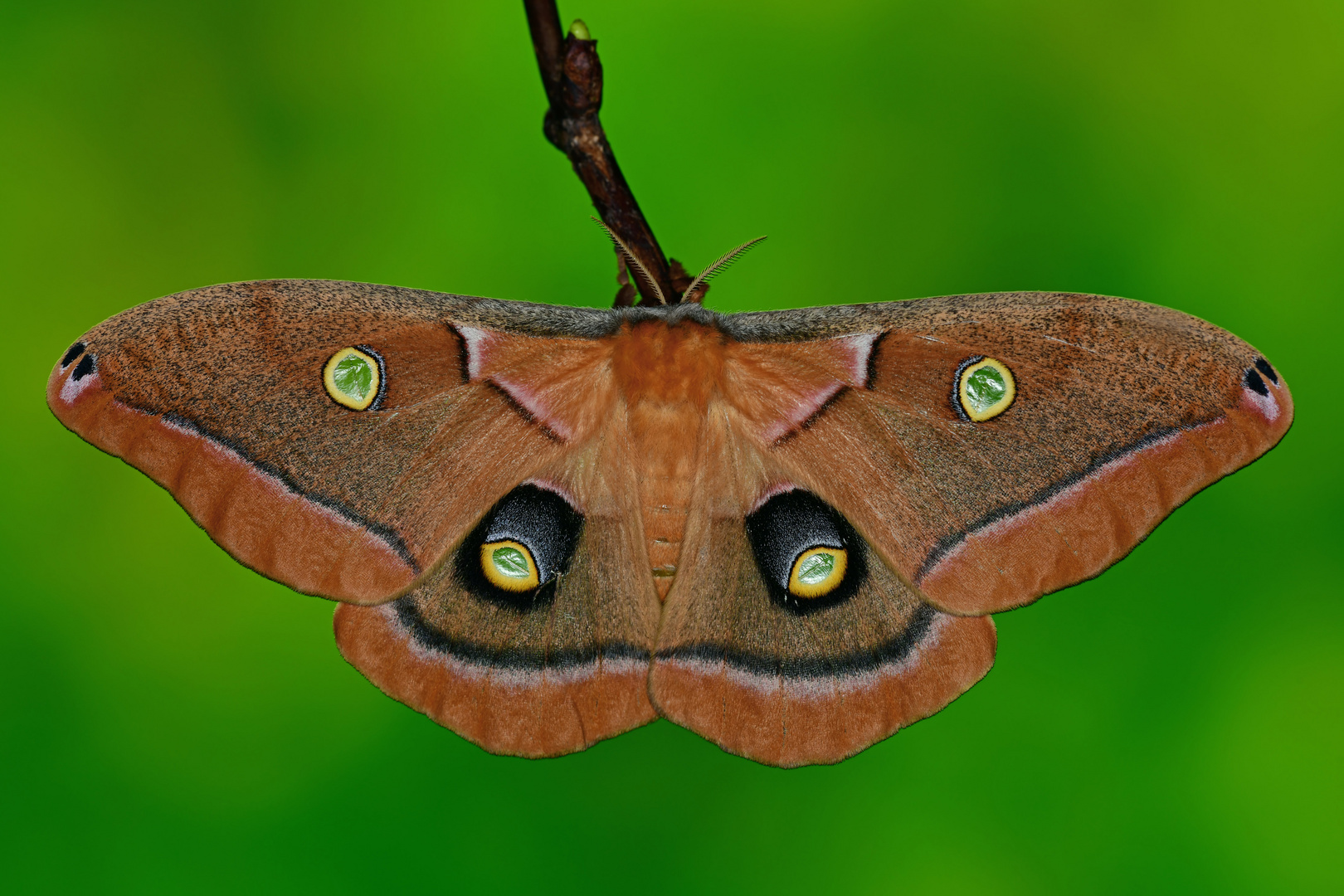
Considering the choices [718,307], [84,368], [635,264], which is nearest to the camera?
[84,368]

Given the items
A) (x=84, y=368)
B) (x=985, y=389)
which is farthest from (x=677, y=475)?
(x=84, y=368)

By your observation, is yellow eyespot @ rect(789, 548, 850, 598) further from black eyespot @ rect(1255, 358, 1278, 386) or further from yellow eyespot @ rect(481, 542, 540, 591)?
black eyespot @ rect(1255, 358, 1278, 386)

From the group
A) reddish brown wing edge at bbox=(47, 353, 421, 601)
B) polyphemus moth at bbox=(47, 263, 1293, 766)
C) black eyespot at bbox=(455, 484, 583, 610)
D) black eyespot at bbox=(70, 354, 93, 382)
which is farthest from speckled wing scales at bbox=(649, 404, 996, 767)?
black eyespot at bbox=(70, 354, 93, 382)

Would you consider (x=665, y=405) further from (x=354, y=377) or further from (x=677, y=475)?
(x=354, y=377)

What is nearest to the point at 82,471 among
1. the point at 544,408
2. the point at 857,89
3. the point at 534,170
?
the point at 534,170

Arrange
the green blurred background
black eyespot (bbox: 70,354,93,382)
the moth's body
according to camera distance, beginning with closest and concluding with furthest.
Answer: black eyespot (bbox: 70,354,93,382)
the moth's body
the green blurred background

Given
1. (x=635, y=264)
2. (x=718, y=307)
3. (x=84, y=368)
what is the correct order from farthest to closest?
(x=718, y=307) < (x=635, y=264) < (x=84, y=368)
